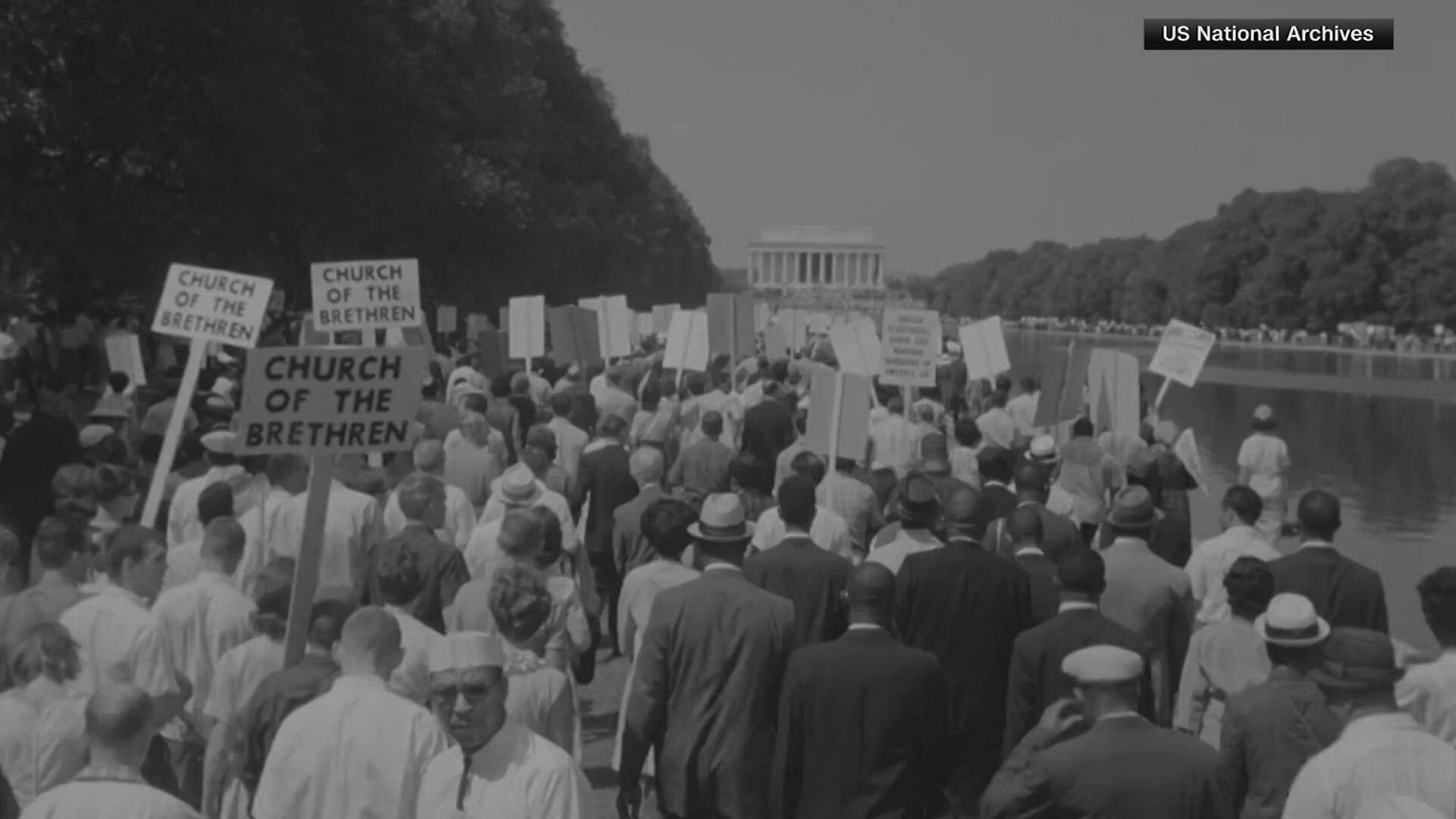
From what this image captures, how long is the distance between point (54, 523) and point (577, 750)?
252cm

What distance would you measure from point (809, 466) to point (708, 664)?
492 cm

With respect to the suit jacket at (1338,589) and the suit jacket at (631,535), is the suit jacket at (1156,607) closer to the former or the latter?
the suit jacket at (1338,589)

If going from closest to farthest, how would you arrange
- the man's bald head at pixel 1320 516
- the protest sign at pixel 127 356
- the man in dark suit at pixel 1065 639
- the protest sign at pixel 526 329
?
the man in dark suit at pixel 1065 639
the man's bald head at pixel 1320 516
the protest sign at pixel 127 356
the protest sign at pixel 526 329

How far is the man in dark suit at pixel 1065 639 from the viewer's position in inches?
301

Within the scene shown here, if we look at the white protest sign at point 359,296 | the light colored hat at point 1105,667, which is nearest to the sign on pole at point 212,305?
the white protest sign at point 359,296

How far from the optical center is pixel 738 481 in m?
11.4

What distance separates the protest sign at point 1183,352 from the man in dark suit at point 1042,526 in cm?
719

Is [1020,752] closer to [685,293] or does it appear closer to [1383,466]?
[1383,466]

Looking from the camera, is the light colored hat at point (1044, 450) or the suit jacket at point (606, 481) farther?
the light colored hat at point (1044, 450)

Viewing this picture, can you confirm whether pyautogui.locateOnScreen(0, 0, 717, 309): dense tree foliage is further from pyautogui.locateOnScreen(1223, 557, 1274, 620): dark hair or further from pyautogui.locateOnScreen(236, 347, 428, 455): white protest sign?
pyautogui.locateOnScreen(1223, 557, 1274, 620): dark hair

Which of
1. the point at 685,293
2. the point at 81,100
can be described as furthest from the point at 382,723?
the point at 685,293

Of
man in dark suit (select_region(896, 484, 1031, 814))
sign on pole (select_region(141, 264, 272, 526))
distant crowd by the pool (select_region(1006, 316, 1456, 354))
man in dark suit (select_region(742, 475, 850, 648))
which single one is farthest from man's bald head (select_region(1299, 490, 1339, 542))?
distant crowd by the pool (select_region(1006, 316, 1456, 354))

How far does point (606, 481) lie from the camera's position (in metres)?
13.4

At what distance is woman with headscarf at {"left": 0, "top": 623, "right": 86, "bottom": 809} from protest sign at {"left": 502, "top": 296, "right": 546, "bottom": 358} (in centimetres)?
1602
